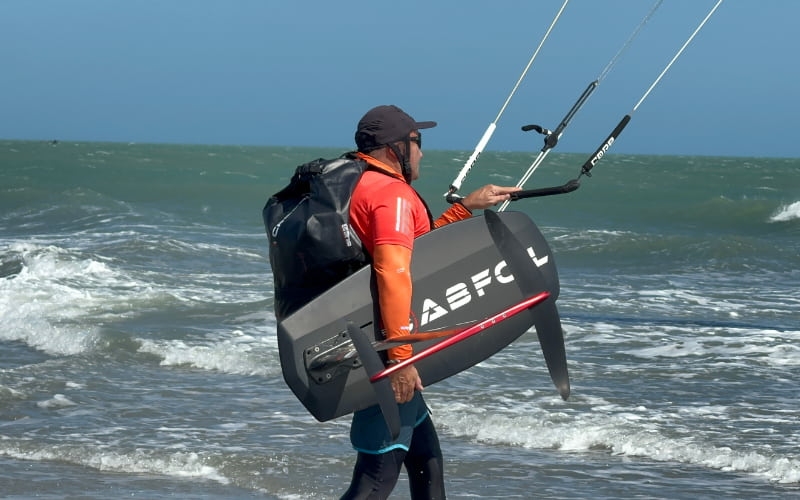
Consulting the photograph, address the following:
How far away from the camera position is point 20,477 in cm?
517

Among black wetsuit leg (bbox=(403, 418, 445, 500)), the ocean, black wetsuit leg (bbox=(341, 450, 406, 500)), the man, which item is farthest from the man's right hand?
the ocean

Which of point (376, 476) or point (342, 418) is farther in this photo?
point (342, 418)

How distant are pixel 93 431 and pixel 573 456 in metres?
2.63

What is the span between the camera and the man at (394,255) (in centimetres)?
294

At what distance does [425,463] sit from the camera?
3383mm

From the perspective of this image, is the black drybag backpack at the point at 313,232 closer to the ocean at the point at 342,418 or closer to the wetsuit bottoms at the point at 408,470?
the wetsuit bottoms at the point at 408,470

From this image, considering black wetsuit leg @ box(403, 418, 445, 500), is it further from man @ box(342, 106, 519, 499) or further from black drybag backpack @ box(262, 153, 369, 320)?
black drybag backpack @ box(262, 153, 369, 320)

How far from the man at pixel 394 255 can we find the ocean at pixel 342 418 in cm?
163

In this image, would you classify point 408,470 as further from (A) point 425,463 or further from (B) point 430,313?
(B) point 430,313

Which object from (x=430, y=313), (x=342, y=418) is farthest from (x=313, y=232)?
(x=342, y=418)

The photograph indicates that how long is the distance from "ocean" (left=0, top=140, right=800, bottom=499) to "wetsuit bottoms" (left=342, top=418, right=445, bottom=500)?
150cm

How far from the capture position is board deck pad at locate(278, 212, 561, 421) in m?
3.11

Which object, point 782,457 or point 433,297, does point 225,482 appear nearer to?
point 433,297

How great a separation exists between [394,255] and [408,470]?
0.82m
